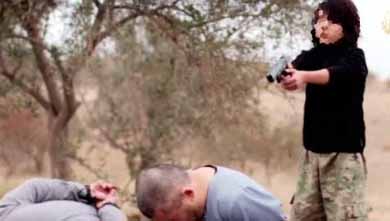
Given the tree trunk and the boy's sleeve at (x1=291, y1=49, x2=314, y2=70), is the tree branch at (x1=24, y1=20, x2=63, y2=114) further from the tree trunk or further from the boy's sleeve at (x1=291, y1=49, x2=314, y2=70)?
the boy's sleeve at (x1=291, y1=49, x2=314, y2=70)

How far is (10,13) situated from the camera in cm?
1083

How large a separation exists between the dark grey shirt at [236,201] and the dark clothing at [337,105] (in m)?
0.86

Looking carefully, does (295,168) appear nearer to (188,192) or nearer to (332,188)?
(332,188)

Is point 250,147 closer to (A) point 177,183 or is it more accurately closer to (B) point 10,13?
(B) point 10,13

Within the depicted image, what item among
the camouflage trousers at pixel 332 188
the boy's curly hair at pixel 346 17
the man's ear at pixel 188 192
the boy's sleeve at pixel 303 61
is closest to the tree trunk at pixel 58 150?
the camouflage trousers at pixel 332 188

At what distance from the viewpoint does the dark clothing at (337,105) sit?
15.0ft

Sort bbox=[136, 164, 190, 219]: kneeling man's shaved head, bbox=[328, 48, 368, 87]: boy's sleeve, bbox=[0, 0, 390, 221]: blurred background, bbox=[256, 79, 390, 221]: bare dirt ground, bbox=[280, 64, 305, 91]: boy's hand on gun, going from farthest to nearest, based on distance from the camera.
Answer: bbox=[256, 79, 390, 221]: bare dirt ground → bbox=[0, 0, 390, 221]: blurred background → bbox=[328, 48, 368, 87]: boy's sleeve → bbox=[280, 64, 305, 91]: boy's hand on gun → bbox=[136, 164, 190, 219]: kneeling man's shaved head

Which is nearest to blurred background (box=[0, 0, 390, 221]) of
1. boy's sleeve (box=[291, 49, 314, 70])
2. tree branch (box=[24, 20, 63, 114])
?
tree branch (box=[24, 20, 63, 114])

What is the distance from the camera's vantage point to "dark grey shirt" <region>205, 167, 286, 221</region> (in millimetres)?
3693

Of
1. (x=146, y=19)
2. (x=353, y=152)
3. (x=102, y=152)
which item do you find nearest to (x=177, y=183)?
(x=353, y=152)

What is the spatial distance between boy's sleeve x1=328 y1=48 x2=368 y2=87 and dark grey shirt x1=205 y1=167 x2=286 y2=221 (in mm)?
856

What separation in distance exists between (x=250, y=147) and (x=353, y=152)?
→ 1560 centimetres

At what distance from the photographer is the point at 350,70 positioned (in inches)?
178

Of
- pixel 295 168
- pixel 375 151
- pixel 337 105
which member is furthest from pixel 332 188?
pixel 375 151
